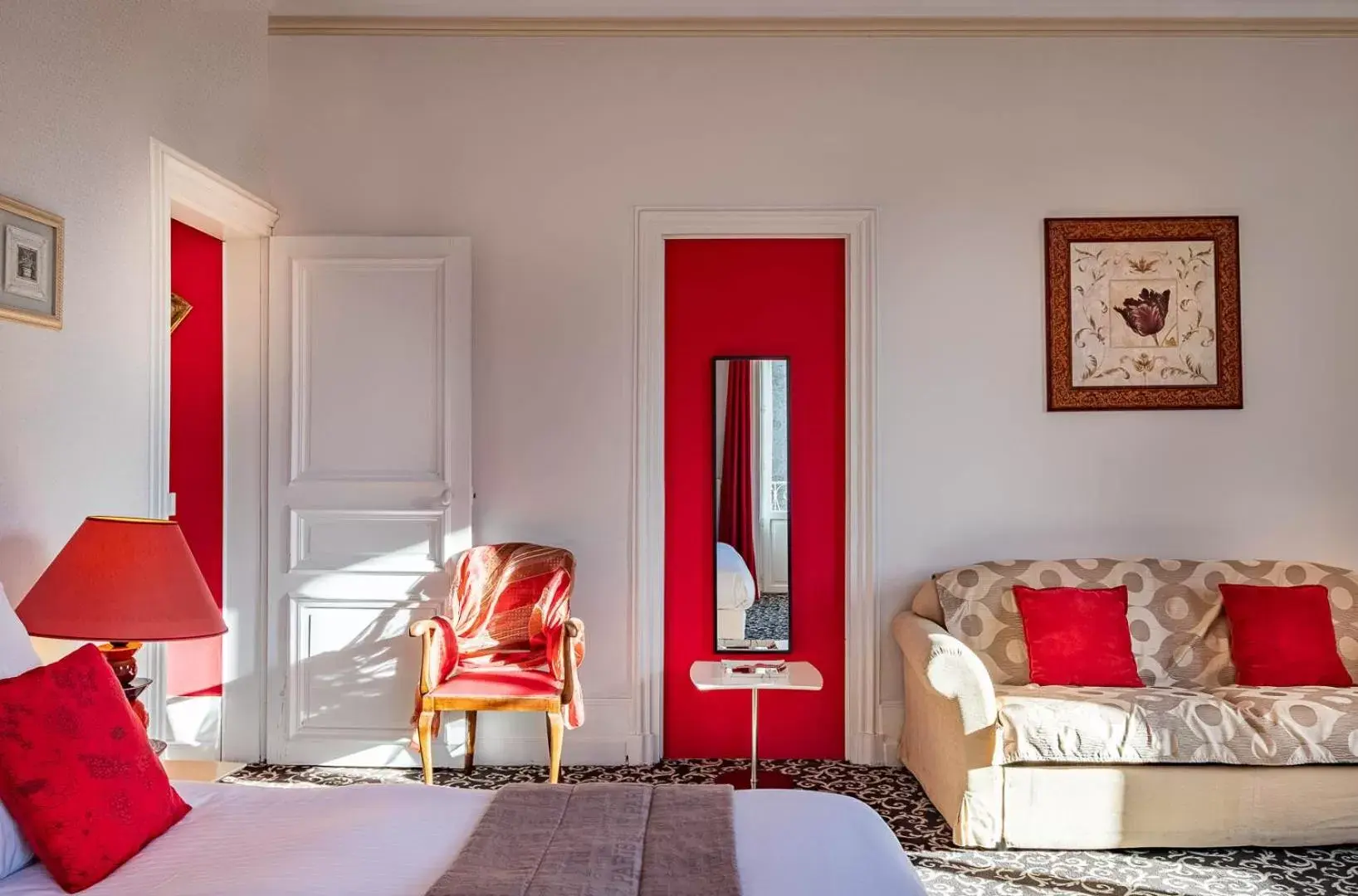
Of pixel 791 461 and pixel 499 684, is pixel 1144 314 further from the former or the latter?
pixel 499 684

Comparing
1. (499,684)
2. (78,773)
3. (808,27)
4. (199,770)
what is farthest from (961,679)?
(808,27)

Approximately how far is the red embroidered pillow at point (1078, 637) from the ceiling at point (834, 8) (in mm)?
2442

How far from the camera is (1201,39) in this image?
4.02 metres

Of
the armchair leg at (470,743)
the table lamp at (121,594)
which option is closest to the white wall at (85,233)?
the table lamp at (121,594)

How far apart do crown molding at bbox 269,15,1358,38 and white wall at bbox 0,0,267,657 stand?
0.81 meters

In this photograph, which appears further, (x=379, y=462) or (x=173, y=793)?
(x=379, y=462)

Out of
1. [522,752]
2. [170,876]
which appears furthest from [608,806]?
[522,752]

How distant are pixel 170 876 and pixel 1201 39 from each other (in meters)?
4.70

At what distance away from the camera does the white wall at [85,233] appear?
2508 mm

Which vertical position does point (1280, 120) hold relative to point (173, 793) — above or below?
above

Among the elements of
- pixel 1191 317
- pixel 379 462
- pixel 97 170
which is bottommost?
pixel 379 462

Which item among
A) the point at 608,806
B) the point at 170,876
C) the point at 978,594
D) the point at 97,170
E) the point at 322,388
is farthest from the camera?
the point at 322,388

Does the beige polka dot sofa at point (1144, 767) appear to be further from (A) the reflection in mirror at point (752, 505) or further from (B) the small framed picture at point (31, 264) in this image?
(B) the small framed picture at point (31, 264)

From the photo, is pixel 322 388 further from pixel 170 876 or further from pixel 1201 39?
pixel 1201 39
